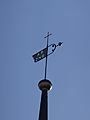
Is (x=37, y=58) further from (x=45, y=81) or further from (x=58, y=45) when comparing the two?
(x=45, y=81)

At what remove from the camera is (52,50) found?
17.2m

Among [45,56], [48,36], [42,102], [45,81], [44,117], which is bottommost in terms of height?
[44,117]

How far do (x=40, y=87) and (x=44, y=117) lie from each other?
2.01 meters

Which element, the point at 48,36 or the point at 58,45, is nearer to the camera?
the point at 58,45

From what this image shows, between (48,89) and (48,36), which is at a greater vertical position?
(48,36)

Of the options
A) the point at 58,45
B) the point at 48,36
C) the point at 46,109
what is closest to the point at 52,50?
the point at 58,45

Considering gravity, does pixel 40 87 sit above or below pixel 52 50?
below

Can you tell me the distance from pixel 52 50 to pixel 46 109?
393cm

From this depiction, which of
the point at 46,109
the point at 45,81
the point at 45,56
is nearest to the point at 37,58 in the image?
the point at 45,56

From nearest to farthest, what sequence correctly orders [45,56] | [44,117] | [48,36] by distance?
[44,117] → [45,56] → [48,36]

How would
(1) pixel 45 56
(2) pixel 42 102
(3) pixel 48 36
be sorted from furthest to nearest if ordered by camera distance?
(3) pixel 48 36
(1) pixel 45 56
(2) pixel 42 102

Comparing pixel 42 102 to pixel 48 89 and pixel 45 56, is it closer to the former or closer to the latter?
pixel 48 89

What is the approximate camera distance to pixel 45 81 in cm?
1522

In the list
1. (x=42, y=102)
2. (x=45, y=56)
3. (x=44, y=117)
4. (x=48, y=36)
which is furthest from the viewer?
(x=48, y=36)
